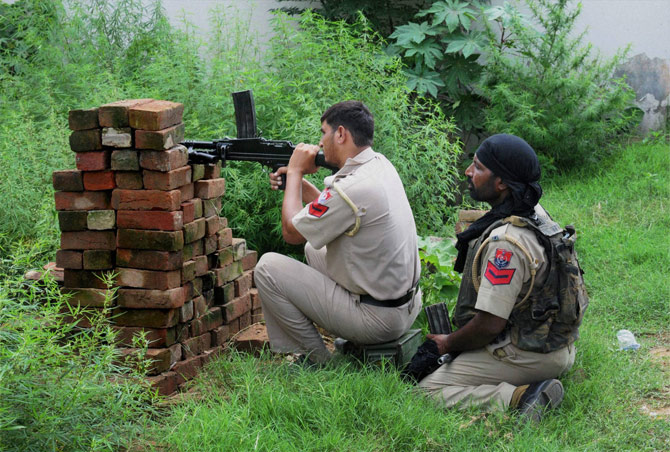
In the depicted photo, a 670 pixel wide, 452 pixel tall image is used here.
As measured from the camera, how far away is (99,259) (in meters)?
4.12

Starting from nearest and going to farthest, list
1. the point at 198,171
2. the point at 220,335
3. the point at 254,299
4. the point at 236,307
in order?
the point at 198,171 → the point at 220,335 → the point at 236,307 → the point at 254,299

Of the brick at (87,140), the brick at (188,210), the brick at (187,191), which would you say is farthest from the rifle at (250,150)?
the brick at (87,140)

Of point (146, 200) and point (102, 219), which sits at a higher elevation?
point (146, 200)

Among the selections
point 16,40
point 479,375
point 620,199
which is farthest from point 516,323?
point 16,40

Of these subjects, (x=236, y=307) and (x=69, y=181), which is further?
(x=236, y=307)

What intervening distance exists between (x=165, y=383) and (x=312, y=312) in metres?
0.88

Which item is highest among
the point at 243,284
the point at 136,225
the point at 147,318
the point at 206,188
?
the point at 206,188

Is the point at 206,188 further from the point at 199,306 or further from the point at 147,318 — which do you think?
the point at 147,318

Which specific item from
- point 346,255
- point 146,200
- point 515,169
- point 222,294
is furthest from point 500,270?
point 146,200

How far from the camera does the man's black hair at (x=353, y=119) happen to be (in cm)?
416

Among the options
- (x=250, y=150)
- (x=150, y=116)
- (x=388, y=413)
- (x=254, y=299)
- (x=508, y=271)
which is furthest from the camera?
(x=254, y=299)

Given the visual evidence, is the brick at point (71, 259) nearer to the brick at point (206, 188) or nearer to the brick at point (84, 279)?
the brick at point (84, 279)

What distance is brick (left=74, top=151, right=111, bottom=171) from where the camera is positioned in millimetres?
4023

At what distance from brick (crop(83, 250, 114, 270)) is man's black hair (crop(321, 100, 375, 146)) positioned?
143 cm
